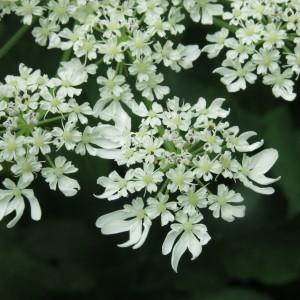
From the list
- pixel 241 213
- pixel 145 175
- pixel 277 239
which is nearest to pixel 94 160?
pixel 145 175

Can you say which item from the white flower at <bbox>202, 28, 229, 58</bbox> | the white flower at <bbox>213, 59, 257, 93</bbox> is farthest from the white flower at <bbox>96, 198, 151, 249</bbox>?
the white flower at <bbox>202, 28, 229, 58</bbox>

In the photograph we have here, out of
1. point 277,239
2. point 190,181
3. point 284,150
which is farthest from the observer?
point 277,239

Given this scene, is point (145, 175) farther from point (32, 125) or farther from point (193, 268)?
point (193, 268)

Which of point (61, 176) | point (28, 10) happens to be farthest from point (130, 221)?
point (28, 10)

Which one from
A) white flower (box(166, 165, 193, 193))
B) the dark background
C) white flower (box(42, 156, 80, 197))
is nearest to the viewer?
white flower (box(166, 165, 193, 193))

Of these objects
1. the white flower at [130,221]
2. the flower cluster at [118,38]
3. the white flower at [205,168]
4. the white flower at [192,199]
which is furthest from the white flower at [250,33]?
the white flower at [130,221]

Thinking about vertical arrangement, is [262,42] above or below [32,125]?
below

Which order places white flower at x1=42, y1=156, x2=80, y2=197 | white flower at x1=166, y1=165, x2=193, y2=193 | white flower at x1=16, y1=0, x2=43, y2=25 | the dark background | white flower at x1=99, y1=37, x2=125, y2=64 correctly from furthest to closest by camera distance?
the dark background
white flower at x1=16, y1=0, x2=43, y2=25
white flower at x1=99, y1=37, x2=125, y2=64
white flower at x1=42, y1=156, x2=80, y2=197
white flower at x1=166, y1=165, x2=193, y2=193

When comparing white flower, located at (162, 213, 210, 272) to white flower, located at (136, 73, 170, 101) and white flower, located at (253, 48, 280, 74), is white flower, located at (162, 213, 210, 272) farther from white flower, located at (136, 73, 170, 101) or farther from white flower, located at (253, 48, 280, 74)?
white flower, located at (253, 48, 280, 74)
